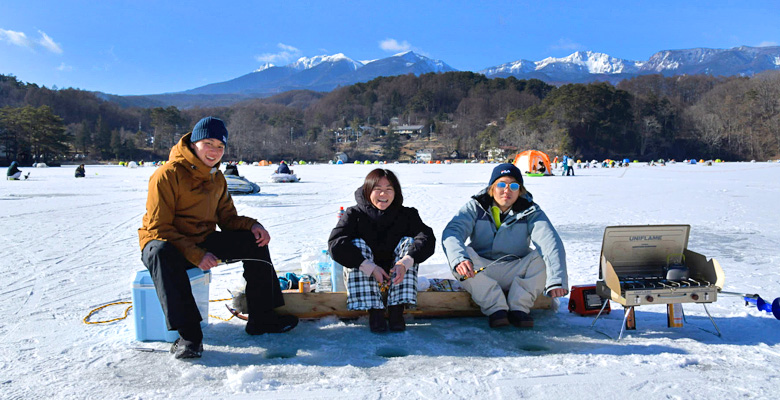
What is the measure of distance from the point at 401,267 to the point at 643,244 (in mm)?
1639

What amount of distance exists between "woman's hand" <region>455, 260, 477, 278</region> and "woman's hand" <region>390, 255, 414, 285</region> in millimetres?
306

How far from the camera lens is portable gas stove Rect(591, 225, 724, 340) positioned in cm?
308

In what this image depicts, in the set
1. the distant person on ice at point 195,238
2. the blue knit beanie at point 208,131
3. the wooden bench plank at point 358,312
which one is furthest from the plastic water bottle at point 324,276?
the blue knit beanie at point 208,131

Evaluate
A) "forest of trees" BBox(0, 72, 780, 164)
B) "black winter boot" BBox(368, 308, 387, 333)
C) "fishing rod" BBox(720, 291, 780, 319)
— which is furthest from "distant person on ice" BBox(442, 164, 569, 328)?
"forest of trees" BBox(0, 72, 780, 164)

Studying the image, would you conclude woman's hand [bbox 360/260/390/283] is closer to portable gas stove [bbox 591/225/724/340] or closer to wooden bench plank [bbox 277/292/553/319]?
wooden bench plank [bbox 277/292/553/319]

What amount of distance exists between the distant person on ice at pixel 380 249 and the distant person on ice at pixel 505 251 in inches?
10.2

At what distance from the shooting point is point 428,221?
8.93 meters

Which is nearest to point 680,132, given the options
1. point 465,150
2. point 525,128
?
point 525,128

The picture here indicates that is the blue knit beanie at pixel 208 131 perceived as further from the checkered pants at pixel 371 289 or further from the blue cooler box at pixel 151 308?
the checkered pants at pixel 371 289

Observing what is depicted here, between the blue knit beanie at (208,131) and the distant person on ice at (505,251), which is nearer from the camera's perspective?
the blue knit beanie at (208,131)

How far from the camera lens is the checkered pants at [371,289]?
329 cm

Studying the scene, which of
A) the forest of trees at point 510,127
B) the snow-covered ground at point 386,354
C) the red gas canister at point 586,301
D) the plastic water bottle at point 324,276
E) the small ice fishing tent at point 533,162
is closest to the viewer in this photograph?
the snow-covered ground at point 386,354

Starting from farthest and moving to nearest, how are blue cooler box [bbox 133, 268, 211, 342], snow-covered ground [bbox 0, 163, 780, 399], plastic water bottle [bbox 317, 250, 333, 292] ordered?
plastic water bottle [bbox 317, 250, 333, 292]
blue cooler box [bbox 133, 268, 211, 342]
snow-covered ground [bbox 0, 163, 780, 399]

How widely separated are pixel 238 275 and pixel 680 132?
89.8m
